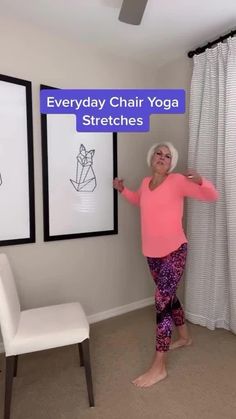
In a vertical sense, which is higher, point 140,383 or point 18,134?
point 18,134

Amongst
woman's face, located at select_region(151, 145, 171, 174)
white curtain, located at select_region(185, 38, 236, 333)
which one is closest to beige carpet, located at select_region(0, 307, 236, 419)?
white curtain, located at select_region(185, 38, 236, 333)

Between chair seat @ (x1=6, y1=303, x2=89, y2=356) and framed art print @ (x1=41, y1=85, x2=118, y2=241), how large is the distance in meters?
0.68

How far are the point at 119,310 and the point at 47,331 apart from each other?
4.17ft

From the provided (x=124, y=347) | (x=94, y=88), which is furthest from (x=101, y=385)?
(x=94, y=88)

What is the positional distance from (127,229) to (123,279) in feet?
1.49

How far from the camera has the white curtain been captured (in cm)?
214

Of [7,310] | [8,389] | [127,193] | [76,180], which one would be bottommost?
[8,389]

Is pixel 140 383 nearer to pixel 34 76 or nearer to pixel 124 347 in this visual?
pixel 124 347

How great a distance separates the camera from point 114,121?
2.21 m

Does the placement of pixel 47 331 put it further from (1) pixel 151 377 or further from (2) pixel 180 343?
(2) pixel 180 343

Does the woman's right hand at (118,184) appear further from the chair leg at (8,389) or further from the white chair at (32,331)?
A: the chair leg at (8,389)

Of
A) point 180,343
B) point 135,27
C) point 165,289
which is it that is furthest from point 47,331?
point 135,27

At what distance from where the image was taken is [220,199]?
226 centimetres

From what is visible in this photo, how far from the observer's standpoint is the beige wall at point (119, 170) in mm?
2092
